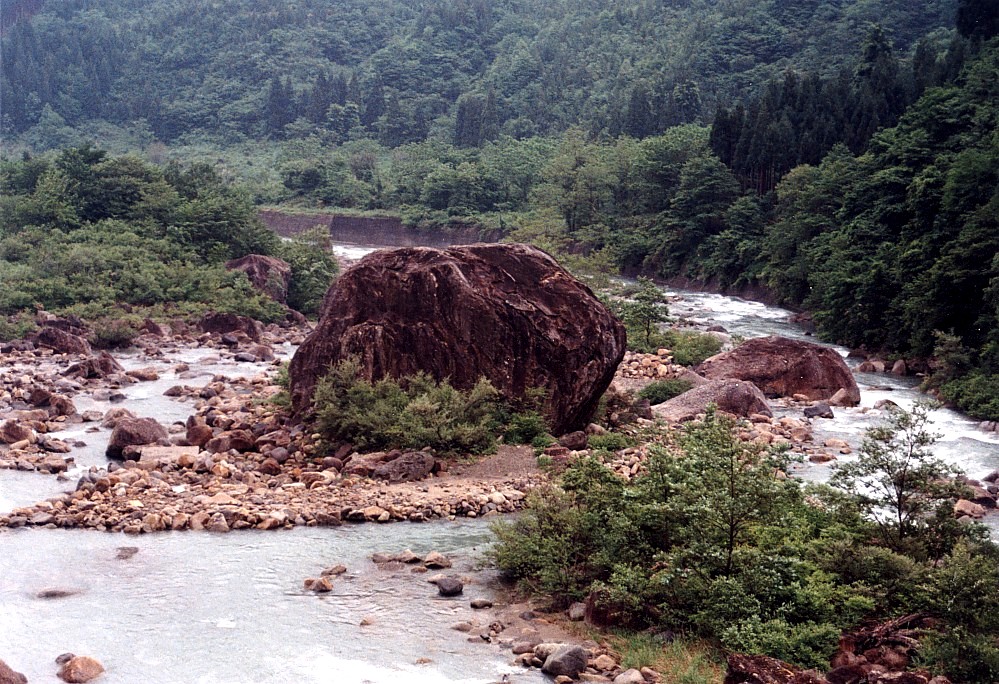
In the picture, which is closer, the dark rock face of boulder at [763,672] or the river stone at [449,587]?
the dark rock face of boulder at [763,672]

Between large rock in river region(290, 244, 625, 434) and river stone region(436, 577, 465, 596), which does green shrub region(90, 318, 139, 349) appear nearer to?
large rock in river region(290, 244, 625, 434)

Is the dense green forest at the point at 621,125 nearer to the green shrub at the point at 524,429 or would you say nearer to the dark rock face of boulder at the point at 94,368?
the green shrub at the point at 524,429

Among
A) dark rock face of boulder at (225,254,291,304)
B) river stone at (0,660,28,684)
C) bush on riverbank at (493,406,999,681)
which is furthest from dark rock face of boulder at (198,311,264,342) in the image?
river stone at (0,660,28,684)

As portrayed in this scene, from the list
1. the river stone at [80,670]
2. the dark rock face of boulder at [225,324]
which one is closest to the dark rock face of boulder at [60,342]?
the dark rock face of boulder at [225,324]

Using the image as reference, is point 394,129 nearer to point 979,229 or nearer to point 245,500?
point 979,229

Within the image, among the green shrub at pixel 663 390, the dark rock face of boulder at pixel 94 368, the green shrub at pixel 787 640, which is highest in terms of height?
the green shrub at pixel 787 640

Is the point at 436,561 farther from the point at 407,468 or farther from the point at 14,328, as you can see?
the point at 14,328

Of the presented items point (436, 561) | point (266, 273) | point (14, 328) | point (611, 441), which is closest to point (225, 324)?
point (266, 273)
